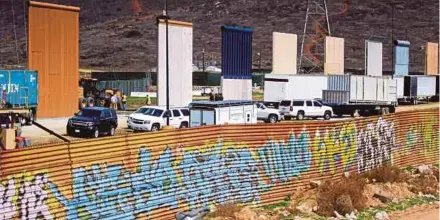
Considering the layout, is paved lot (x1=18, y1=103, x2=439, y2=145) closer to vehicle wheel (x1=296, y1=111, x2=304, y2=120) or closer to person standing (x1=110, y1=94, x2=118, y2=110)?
person standing (x1=110, y1=94, x2=118, y2=110)

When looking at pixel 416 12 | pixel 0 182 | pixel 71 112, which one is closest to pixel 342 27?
pixel 416 12

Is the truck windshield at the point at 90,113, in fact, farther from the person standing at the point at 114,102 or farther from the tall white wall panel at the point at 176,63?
the person standing at the point at 114,102

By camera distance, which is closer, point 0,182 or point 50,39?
point 0,182

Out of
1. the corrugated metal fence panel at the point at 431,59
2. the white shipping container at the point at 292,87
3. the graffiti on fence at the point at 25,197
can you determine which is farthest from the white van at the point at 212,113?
the corrugated metal fence panel at the point at 431,59

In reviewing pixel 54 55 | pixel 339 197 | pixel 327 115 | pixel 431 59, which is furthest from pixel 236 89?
pixel 431 59

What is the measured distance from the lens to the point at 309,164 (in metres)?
21.7

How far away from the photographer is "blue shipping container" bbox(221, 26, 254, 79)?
4612 cm

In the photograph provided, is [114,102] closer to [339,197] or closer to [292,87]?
[292,87]

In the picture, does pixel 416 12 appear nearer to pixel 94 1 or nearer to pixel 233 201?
pixel 94 1

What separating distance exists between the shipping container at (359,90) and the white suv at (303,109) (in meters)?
4.16

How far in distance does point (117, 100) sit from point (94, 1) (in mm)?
118315

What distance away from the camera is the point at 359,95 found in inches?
2076

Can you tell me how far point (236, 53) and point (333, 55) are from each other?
79.7 feet

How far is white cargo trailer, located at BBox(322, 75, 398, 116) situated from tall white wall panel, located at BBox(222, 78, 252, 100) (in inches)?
287
